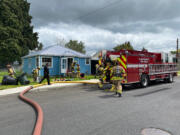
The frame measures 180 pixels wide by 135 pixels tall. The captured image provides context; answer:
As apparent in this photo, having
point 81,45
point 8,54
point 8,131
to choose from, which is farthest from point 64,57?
point 81,45

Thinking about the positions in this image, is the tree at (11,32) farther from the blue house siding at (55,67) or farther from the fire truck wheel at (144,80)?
the fire truck wheel at (144,80)

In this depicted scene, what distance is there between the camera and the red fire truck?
888cm

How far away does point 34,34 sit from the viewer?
41031 mm

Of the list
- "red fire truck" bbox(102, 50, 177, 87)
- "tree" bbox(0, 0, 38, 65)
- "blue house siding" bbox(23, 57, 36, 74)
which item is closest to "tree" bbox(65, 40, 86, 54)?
"tree" bbox(0, 0, 38, 65)

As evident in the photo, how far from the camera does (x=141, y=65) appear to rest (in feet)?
31.7

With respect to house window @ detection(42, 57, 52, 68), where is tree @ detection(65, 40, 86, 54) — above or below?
above

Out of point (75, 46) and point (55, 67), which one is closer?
point (55, 67)

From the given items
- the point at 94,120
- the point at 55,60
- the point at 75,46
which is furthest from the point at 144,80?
the point at 75,46

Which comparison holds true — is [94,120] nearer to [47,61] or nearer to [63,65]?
[63,65]

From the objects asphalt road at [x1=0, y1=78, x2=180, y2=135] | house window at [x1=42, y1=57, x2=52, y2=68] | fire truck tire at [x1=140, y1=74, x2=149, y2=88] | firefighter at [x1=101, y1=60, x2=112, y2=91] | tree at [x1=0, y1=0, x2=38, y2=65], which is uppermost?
tree at [x1=0, y1=0, x2=38, y2=65]

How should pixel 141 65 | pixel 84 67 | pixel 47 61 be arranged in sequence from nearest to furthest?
pixel 141 65 → pixel 47 61 → pixel 84 67

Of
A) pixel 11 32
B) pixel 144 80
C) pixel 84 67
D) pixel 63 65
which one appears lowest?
pixel 144 80

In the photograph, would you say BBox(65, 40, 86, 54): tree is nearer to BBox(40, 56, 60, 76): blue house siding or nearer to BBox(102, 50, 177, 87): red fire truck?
BBox(40, 56, 60, 76): blue house siding

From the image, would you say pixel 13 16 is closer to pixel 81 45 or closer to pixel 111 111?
pixel 111 111
